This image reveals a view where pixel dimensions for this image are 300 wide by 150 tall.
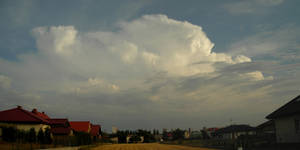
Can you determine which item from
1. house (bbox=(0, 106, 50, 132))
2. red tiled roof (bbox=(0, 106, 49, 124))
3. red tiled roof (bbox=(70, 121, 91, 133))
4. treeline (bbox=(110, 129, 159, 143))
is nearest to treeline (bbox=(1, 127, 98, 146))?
house (bbox=(0, 106, 50, 132))

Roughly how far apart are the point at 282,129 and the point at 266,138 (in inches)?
246

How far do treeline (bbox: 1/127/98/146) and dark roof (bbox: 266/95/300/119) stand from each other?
2647 cm

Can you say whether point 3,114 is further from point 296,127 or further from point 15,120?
point 296,127

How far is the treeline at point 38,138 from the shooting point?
28.0 meters

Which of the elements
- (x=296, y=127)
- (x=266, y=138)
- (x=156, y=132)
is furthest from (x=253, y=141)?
(x=156, y=132)

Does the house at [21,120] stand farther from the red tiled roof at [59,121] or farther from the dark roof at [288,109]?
the dark roof at [288,109]

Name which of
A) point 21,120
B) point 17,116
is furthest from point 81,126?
point 21,120

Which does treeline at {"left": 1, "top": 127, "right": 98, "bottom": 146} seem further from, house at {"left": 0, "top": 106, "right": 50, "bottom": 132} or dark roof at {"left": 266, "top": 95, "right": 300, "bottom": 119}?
dark roof at {"left": 266, "top": 95, "right": 300, "bottom": 119}

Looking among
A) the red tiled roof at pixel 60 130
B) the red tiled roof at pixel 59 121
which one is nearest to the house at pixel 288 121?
the red tiled roof at pixel 60 130

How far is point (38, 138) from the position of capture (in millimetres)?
33812

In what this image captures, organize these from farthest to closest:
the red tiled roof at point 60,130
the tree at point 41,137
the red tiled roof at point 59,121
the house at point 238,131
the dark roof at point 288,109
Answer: the house at point 238,131, the red tiled roof at point 59,121, the red tiled roof at point 60,130, the tree at point 41,137, the dark roof at point 288,109

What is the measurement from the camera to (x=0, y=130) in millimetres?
29781

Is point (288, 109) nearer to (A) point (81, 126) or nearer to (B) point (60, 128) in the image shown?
(B) point (60, 128)

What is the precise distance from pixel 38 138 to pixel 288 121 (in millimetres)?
30288
